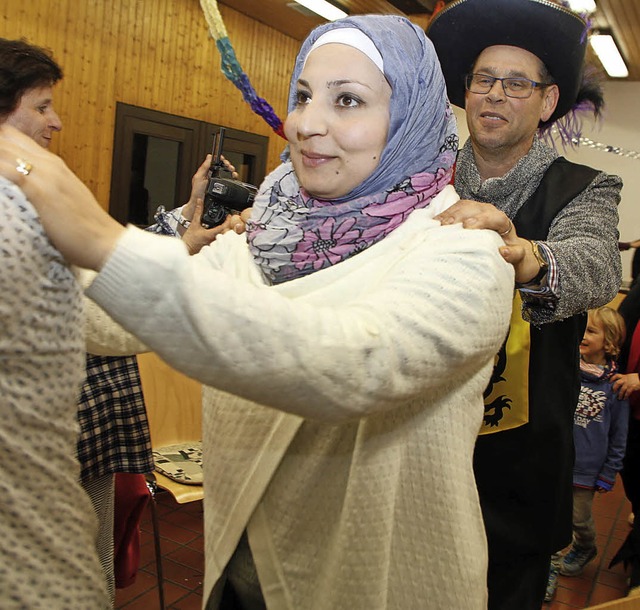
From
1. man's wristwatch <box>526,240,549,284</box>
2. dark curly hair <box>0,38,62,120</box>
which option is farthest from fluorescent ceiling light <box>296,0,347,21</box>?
man's wristwatch <box>526,240,549,284</box>

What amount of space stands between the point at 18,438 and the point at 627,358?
3267 mm

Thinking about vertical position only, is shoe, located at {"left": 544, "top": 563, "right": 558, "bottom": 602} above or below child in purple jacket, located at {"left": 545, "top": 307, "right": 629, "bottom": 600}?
below

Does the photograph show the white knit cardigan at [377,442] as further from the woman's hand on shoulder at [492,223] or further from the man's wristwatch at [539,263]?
the man's wristwatch at [539,263]

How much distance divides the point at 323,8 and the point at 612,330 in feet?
17.1

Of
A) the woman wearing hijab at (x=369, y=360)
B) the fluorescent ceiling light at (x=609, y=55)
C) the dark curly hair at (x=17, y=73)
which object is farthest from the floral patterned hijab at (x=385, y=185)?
the fluorescent ceiling light at (x=609, y=55)

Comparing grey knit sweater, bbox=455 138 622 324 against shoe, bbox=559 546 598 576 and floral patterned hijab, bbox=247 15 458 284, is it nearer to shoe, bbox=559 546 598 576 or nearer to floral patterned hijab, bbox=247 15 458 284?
floral patterned hijab, bbox=247 15 458 284

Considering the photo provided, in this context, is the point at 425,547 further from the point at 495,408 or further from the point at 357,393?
the point at 495,408

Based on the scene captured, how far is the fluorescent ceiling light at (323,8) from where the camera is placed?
7121mm

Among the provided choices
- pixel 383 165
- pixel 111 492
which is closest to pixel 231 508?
pixel 383 165

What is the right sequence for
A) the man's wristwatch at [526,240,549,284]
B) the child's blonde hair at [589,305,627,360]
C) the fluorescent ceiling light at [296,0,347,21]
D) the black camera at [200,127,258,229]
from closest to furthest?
the man's wristwatch at [526,240,549,284] → the black camera at [200,127,258,229] → the child's blonde hair at [589,305,627,360] → the fluorescent ceiling light at [296,0,347,21]

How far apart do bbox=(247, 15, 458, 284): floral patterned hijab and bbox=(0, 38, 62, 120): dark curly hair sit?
48.8 inches

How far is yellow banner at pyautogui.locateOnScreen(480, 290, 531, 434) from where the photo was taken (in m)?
1.59

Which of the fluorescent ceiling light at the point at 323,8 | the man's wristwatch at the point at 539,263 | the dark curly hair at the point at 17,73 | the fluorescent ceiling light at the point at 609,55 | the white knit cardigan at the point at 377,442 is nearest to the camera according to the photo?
the white knit cardigan at the point at 377,442

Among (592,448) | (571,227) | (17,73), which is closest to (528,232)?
(571,227)
